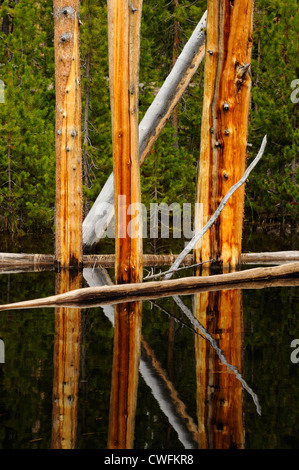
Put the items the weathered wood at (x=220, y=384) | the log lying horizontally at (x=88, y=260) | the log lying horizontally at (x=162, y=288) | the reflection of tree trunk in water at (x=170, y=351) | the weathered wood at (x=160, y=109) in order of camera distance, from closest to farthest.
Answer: the weathered wood at (x=220, y=384) → the reflection of tree trunk in water at (x=170, y=351) → the log lying horizontally at (x=162, y=288) → the log lying horizontally at (x=88, y=260) → the weathered wood at (x=160, y=109)

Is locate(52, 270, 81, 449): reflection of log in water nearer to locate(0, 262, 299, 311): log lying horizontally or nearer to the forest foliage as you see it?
locate(0, 262, 299, 311): log lying horizontally

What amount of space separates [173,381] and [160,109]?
5.89 m

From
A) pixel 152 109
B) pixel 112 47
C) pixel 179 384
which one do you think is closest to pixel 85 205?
pixel 152 109

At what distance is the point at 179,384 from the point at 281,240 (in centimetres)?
971

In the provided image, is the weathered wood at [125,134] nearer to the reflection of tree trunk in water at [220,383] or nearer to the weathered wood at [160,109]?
the reflection of tree trunk in water at [220,383]

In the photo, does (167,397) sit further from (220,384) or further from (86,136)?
(86,136)

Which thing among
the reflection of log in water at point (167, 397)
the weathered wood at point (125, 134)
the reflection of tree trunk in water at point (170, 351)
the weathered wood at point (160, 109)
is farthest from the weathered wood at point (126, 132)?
the weathered wood at point (160, 109)

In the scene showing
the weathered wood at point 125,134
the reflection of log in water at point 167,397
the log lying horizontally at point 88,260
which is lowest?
the reflection of log in water at point 167,397

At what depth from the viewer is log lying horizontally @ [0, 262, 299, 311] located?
183 inches

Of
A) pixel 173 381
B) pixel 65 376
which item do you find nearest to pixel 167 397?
pixel 173 381

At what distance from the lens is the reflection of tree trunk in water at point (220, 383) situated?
2152mm

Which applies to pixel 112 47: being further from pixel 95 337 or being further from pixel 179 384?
pixel 179 384

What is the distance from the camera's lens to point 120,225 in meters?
5.59

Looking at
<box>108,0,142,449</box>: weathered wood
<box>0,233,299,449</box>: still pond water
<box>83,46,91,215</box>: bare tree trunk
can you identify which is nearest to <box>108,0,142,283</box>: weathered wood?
<box>108,0,142,449</box>: weathered wood
